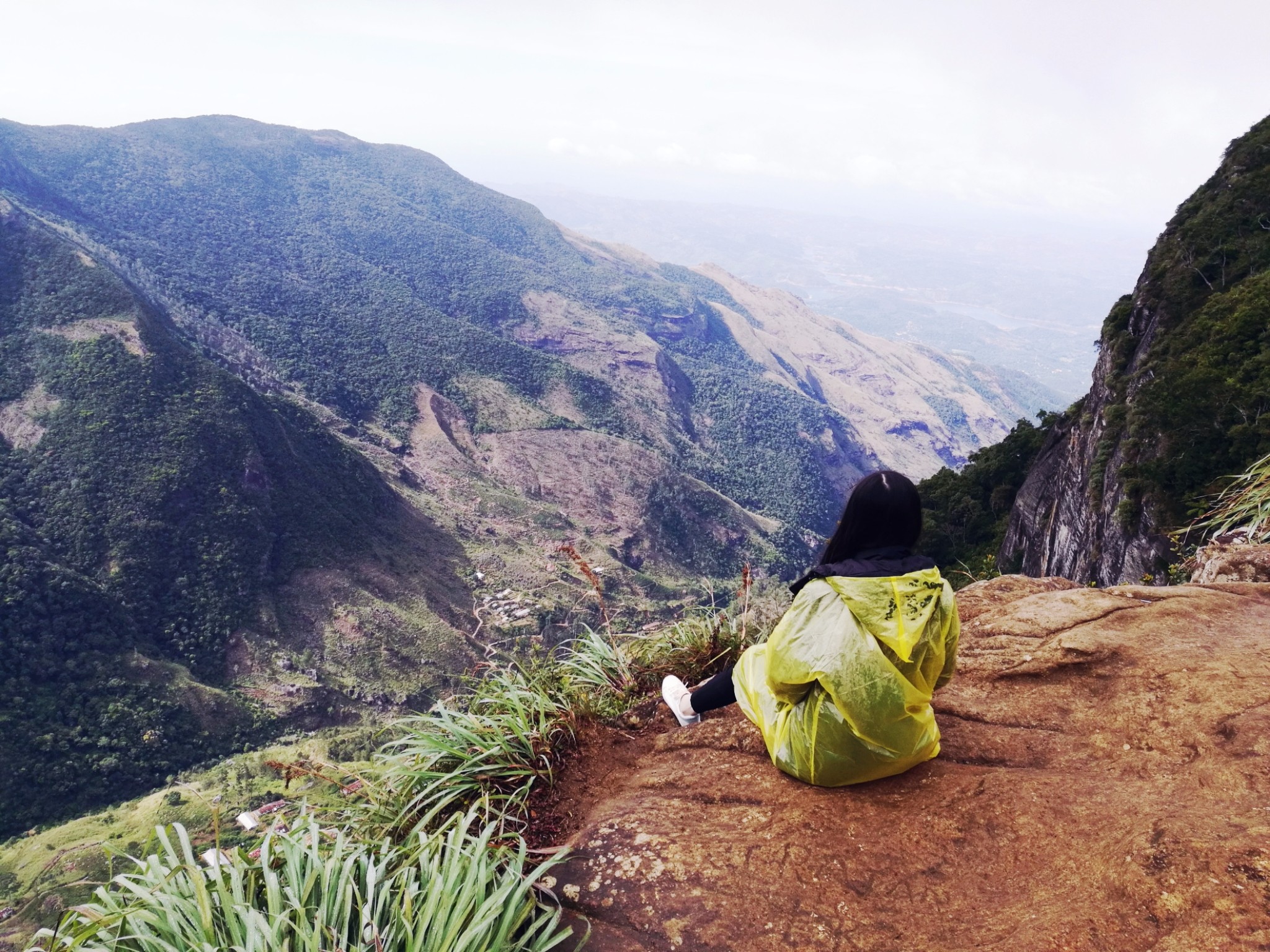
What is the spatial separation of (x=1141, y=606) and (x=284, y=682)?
4749cm

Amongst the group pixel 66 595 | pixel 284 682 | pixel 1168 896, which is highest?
pixel 1168 896

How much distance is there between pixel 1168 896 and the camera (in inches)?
79.5

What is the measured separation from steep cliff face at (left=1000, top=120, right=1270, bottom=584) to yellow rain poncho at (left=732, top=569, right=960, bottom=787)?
30.8 feet

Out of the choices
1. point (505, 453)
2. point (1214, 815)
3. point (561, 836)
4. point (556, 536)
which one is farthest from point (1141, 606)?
point (505, 453)

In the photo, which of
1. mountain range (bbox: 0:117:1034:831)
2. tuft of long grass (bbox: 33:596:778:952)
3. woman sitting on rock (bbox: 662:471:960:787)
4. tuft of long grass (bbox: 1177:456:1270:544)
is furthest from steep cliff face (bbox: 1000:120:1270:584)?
mountain range (bbox: 0:117:1034:831)

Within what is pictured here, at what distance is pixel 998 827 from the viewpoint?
2.56m

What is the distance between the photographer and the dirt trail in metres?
2.09

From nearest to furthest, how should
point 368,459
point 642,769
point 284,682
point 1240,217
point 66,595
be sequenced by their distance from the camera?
point 642,769, point 1240,217, point 66,595, point 284,682, point 368,459

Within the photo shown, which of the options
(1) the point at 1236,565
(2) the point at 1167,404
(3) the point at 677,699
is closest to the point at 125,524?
(3) the point at 677,699

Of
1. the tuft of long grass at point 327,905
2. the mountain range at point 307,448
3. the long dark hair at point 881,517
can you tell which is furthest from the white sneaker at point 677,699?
the long dark hair at point 881,517

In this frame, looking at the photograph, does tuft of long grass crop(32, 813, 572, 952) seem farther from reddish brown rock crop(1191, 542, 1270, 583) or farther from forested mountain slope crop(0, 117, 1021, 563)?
forested mountain slope crop(0, 117, 1021, 563)

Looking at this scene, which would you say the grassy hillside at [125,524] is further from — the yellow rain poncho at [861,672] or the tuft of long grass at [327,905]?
the yellow rain poncho at [861,672]

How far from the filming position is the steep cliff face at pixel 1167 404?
481 inches

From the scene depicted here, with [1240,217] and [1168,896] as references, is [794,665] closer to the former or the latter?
[1168,896]
